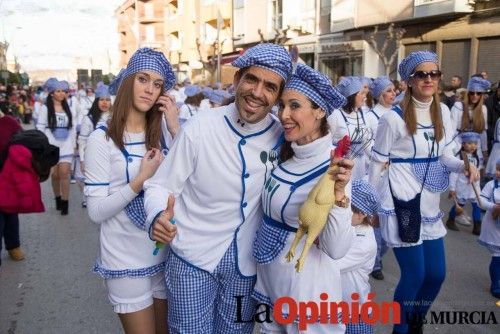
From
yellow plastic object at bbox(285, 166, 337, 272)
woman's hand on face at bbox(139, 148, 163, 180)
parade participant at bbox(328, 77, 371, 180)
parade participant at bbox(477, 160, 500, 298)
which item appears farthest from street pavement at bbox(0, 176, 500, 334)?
yellow plastic object at bbox(285, 166, 337, 272)

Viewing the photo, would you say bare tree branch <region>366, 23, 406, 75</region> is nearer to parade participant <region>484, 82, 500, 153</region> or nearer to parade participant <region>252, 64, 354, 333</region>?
parade participant <region>484, 82, 500, 153</region>

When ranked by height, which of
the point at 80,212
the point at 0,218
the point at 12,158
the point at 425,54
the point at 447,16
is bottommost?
the point at 80,212

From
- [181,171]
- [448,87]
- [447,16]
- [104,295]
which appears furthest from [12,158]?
[447,16]

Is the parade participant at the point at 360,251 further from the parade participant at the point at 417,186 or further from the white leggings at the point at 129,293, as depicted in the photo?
the white leggings at the point at 129,293

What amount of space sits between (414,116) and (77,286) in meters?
3.51

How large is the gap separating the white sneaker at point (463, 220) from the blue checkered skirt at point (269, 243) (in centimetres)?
559

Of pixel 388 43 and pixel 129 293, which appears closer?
pixel 129 293

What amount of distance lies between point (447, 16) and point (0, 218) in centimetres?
1504

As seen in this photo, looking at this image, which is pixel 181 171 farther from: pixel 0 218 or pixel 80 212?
pixel 80 212

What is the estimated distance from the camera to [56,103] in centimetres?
798

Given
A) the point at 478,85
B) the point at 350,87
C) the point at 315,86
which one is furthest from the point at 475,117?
the point at 315,86

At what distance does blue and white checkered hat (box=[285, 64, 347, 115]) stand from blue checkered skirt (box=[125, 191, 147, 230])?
3.26 feet

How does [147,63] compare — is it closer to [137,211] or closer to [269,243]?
[137,211]

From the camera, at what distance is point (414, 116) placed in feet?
11.5
